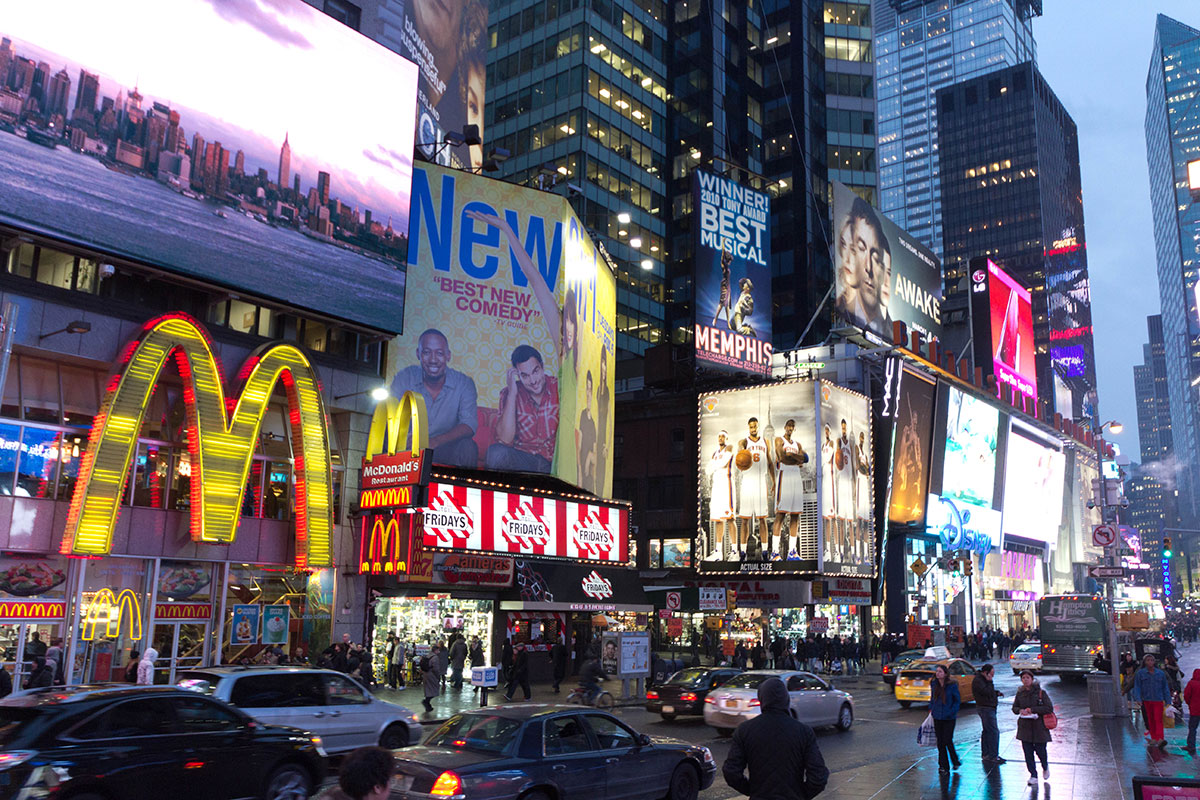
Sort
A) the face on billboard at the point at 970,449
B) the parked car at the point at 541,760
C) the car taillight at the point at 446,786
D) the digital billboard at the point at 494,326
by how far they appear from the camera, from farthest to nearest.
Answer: the face on billboard at the point at 970,449 → the digital billboard at the point at 494,326 → the parked car at the point at 541,760 → the car taillight at the point at 446,786

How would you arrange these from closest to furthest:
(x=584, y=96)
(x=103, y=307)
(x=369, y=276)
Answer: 1. (x=103, y=307)
2. (x=369, y=276)
3. (x=584, y=96)

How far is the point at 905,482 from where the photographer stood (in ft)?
185

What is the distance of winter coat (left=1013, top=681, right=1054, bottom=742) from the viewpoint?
15.3 meters

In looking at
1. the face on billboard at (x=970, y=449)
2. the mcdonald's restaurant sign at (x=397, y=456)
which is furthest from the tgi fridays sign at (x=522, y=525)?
the face on billboard at (x=970, y=449)

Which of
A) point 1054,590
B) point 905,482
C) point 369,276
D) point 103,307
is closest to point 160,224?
point 103,307

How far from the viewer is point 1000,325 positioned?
7469 centimetres

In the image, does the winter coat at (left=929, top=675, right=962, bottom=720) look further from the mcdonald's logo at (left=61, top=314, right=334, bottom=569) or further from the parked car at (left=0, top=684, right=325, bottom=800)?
the mcdonald's logo at (left=61, top=314, right=334, bottom=569)

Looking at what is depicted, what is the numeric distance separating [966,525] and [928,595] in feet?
17.4

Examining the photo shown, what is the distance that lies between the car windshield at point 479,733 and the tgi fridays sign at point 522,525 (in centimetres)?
1979

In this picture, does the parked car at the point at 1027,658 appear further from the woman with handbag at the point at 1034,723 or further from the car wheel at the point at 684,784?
the car wheel at the point at 684,784

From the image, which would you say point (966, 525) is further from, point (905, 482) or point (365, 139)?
point (365, 139)

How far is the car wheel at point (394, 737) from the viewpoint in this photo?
1653cm

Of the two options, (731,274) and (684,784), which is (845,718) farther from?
(731,274)

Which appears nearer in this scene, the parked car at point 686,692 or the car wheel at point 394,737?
the car wheel at point 394,737
